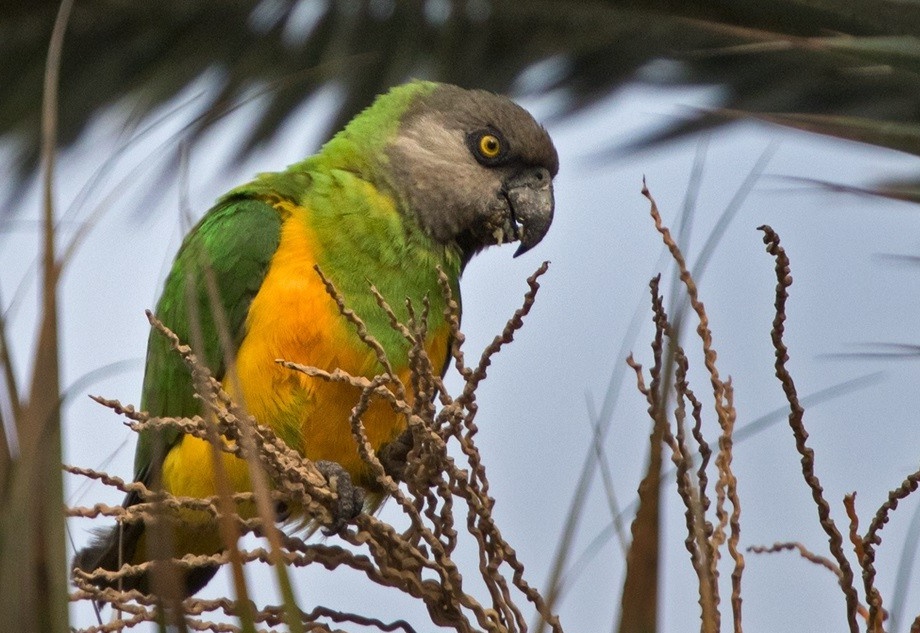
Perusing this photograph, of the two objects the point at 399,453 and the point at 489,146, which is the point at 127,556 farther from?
the point at 489,146

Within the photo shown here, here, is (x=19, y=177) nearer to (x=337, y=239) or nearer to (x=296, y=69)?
(x=296, y=69)

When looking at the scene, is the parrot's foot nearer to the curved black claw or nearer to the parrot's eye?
the curved black claw

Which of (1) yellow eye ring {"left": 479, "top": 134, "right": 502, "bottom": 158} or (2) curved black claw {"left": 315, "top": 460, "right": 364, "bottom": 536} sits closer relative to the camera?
(2) curved black claw {"left": 315, "top": 460, "right": 364, "bottom": 536}

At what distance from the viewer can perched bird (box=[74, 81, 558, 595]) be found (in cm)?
318

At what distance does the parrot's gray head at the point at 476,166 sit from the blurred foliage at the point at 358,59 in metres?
0.45

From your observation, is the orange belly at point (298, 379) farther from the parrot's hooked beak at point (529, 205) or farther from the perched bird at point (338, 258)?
the parrot's hooked beak at point (529, 205)

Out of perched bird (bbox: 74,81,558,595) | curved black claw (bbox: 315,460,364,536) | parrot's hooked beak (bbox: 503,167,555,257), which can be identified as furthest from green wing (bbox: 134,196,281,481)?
parrot's hooked beak (bbox: 503,167,555,257)

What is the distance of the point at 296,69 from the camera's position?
14.4ft

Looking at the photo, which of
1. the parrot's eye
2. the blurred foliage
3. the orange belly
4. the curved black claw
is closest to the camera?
the curved black claw

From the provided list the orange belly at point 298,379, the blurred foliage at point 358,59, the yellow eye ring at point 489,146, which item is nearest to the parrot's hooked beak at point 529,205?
the yellow eye ring at point 489,146

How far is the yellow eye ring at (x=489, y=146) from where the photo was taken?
4.01m

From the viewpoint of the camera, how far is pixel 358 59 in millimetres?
4152

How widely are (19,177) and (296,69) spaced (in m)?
1.25

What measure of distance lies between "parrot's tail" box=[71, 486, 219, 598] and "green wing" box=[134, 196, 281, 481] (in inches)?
7.9
